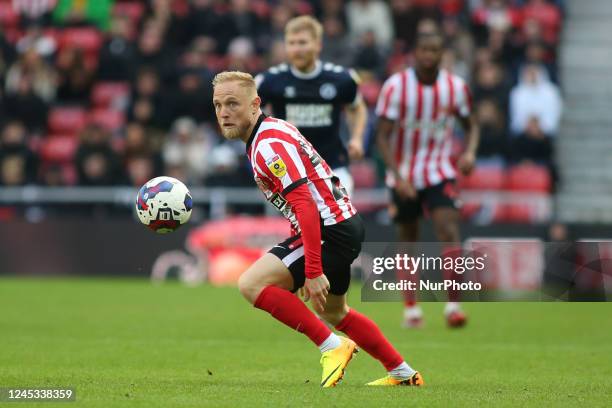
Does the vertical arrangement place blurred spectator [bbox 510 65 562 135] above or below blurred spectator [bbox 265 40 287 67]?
below

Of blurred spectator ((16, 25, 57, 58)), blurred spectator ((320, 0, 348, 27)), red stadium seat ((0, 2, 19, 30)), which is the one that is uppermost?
red stadium seat ((0, 2, 19, 30))

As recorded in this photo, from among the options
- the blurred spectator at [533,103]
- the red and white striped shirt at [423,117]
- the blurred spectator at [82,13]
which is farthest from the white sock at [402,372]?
the blurred spectator at [82,13]

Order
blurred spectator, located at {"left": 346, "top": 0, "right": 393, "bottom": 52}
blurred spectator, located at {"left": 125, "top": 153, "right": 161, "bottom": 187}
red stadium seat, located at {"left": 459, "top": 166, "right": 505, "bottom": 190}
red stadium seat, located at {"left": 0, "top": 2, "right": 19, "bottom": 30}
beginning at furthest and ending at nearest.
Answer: red stadium seat, located at {"left": 0, "top": 2, "right": 19, "bottom": 30}
blurred spectator, located at {"left": 346, "top": 0, "right": 393, "bottom": 52}
red stadium seat, located at {"left": 459, "top": 166, "right": 505, "bottom": 190}
blurred spectator, located at {"left": 125, "top": 153, "right": 161, "bottom": 187}

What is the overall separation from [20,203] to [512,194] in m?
7.12

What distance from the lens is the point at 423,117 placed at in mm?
11469

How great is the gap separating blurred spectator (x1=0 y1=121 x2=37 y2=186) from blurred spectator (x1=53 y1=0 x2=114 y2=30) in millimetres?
3484

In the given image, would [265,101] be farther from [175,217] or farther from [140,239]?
[140,239]

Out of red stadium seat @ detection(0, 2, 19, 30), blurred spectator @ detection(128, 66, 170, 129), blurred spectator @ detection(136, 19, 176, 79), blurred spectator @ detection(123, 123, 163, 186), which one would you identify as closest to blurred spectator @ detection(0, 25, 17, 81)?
red stadium seat @ detection(0, 2, 19, 30)

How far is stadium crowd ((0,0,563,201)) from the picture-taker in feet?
59.6

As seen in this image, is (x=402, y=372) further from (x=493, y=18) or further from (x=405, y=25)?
(x=493, y=18)

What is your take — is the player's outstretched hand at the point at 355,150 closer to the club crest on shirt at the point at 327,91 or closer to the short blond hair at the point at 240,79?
the club crest on shirt at the point at 327,91

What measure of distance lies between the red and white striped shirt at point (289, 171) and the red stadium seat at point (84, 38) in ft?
48.0

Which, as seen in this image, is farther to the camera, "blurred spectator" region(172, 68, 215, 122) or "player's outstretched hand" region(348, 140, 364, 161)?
"blurred spectator" region(172, 68, 215, 122)

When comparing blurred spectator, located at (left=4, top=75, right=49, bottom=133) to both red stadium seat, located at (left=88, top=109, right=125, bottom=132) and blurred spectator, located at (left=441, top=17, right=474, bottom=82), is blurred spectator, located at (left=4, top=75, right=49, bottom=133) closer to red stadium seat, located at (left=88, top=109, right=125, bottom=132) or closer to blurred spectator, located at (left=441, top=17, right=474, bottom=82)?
red stadium seat, located at (left=88, top=109, right=125, bottom=132)
